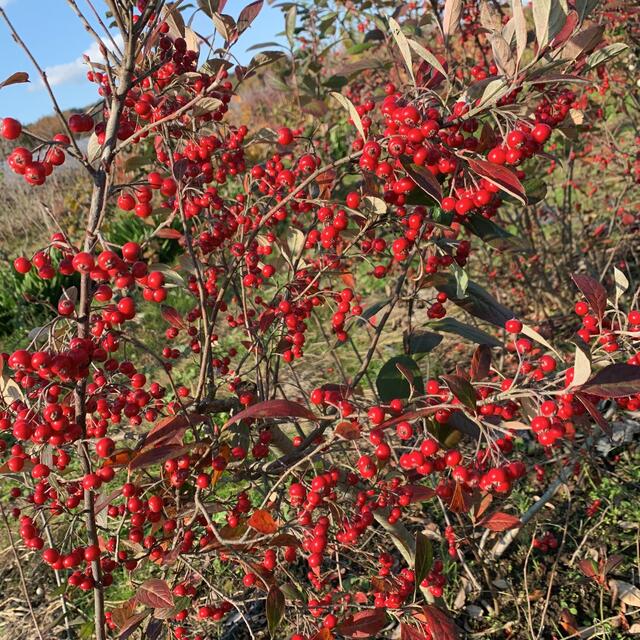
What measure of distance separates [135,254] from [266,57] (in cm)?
91

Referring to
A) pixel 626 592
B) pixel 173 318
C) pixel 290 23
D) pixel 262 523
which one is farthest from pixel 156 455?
pixel 290 23

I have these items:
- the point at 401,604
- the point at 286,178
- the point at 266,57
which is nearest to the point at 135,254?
the point at 286,178

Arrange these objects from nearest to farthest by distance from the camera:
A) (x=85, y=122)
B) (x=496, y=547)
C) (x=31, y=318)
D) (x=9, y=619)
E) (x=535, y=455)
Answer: (x=85, y=122)
(x=496, y=547)
(x=9, y=619)
(x=535, y=455)
(x=31, y=318)

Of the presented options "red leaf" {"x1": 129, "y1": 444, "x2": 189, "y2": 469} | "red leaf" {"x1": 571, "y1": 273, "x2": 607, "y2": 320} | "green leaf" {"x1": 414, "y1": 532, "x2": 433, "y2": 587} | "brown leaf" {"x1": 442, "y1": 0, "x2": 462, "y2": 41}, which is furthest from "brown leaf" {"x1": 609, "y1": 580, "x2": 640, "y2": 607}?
"brown leaf" {"x1": 442, "y1": 0, "x2": 462, "y2": 41}

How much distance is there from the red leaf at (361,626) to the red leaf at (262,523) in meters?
0.42

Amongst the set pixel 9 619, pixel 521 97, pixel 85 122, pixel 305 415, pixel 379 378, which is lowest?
pixel 9 619

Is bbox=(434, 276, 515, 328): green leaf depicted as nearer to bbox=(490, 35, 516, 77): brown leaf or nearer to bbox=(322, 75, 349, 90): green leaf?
bbox=(490, 35, 516, 77): brown leaf

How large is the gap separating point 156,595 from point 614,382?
1.15 meters

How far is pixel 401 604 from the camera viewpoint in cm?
165

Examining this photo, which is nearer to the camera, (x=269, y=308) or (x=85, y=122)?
(x=85, y=122)

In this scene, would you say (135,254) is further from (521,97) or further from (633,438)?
(633,438)

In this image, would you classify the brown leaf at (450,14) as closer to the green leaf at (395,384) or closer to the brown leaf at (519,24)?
the brown leaf at (519,24)

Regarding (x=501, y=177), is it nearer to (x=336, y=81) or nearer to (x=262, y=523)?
(x=262, y=523)

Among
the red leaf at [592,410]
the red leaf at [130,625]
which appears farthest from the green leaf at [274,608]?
the red leaf at [592,410]
